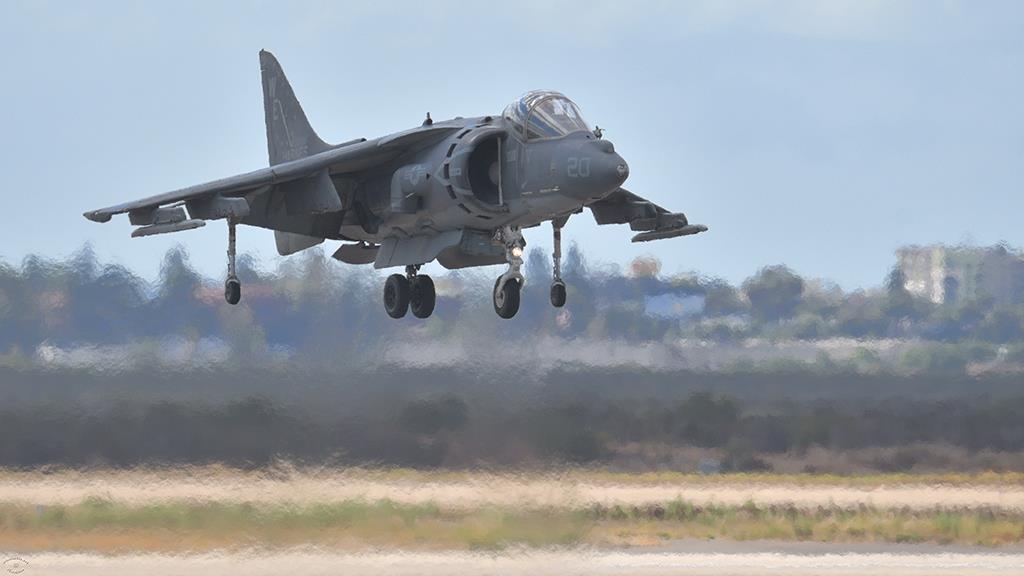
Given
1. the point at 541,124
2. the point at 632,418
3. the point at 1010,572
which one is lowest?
the point at 1010,572

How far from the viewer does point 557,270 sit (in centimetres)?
3588

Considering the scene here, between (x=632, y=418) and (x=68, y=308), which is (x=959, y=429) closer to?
(x=632, y=418)

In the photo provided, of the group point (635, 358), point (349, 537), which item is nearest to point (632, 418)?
point (635, 358)

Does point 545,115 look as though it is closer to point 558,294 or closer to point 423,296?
point 558,294

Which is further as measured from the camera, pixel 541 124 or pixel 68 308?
pixel 68 308

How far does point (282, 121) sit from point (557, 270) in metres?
5.95

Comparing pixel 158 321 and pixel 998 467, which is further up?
pixel 158 321

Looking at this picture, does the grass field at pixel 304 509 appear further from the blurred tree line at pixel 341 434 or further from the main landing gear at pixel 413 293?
the main landing gear at pixel 413 293

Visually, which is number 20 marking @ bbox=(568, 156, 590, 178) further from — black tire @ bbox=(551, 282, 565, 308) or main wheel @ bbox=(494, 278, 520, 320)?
black tire @ bbox=(551, 282, 565, 308)

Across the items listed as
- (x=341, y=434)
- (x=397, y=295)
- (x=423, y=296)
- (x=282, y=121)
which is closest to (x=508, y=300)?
(x=423, y=296)

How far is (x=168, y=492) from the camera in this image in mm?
35938

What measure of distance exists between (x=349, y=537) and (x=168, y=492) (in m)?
2.41

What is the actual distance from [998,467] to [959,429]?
86cm

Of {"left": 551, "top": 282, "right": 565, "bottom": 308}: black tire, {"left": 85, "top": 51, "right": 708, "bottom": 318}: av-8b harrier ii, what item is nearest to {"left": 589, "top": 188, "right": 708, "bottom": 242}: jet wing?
{"left": 85, "top": 51, "right": 708, "bottom": 318}: av-8b harrier ii
